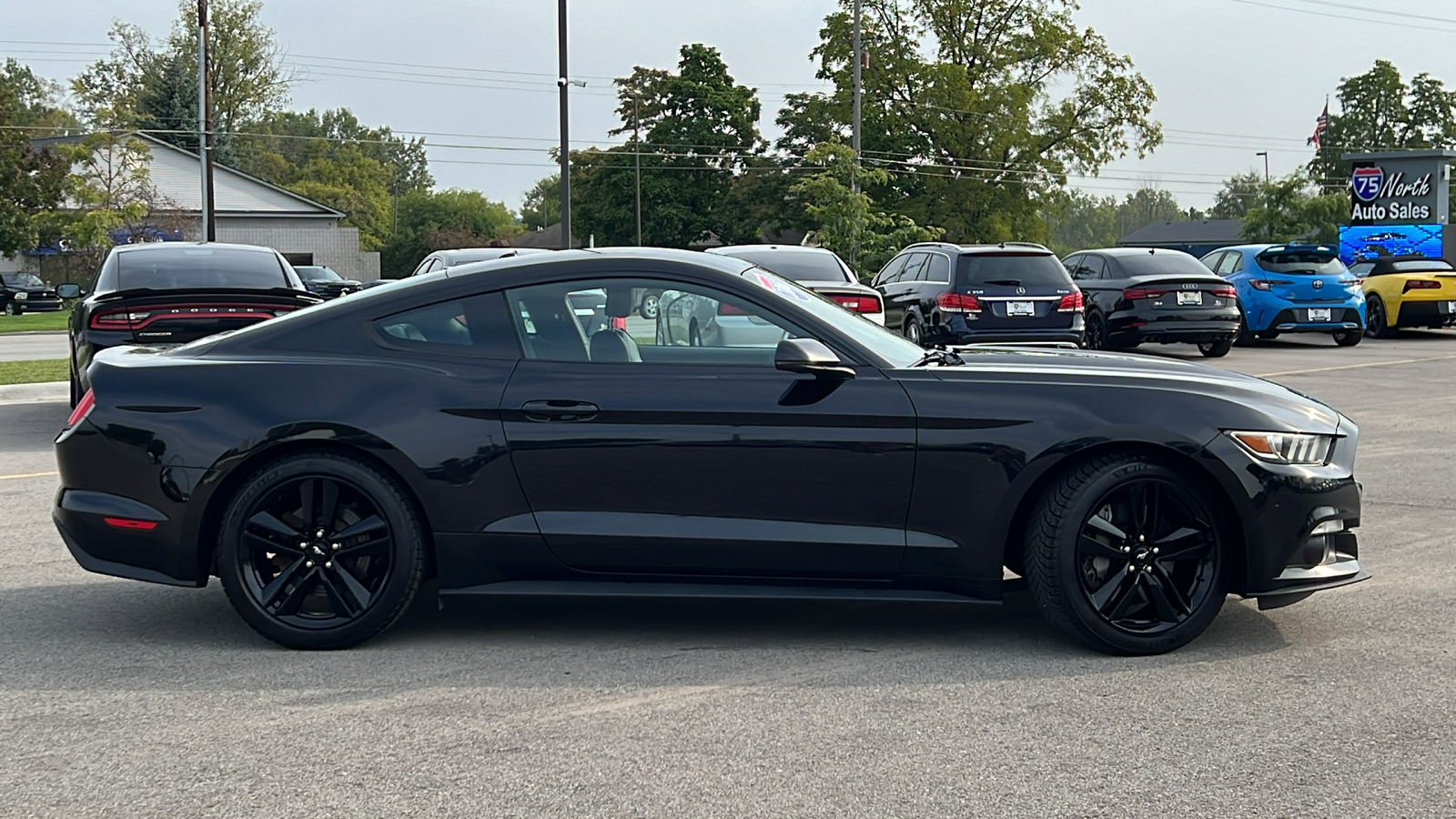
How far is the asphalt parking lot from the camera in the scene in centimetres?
382

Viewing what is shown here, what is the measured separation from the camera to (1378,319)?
25094mm

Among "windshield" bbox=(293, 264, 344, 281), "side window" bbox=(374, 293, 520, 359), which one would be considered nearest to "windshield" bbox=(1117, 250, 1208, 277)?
"side window" bbox=(374, 293, 520, 359)

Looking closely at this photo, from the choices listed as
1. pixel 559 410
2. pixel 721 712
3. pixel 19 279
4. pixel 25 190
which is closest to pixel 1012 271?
pixel 559 410

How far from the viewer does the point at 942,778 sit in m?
3.92

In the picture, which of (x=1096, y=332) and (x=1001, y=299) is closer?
(x=1001, y=299)

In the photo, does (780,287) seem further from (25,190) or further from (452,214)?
(452,214)

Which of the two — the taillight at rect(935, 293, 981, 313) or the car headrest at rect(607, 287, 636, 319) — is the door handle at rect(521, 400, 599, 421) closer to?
the car headrest at rect(607, 287, 636, 319)

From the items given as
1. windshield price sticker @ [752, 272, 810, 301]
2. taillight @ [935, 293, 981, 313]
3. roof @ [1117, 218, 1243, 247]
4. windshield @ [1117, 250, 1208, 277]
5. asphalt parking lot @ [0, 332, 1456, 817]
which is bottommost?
asphalt parking lot @ [0, 332, 1456, 817]

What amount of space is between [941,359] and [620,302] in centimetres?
121

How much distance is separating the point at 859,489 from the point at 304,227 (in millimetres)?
62855

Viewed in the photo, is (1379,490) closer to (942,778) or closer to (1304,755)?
(1304,755)

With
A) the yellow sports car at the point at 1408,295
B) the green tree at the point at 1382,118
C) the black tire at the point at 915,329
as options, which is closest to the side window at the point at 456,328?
the black tire at the point at 915,329

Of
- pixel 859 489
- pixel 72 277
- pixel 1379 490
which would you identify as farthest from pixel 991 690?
pixel 72 277

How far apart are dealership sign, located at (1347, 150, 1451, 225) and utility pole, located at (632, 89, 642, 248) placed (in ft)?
117
